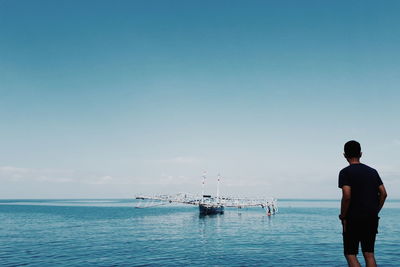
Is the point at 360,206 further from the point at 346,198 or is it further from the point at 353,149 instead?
the point at 353,149

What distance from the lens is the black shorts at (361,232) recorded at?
4621 mm

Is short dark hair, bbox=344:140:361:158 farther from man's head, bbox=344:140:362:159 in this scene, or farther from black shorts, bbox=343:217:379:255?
black shorts, bbox=343:217:379:255

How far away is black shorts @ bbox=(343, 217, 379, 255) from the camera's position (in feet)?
15.2

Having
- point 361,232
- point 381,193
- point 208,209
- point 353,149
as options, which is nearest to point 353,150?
point 353,149

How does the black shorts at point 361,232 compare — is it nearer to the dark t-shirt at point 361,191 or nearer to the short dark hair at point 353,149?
the dark t-shirt at point 361,191

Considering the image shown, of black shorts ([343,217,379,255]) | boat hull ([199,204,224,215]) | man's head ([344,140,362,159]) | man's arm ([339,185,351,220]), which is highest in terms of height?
man's head ([344,140,362,159])

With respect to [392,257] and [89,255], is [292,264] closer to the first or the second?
[392,257]

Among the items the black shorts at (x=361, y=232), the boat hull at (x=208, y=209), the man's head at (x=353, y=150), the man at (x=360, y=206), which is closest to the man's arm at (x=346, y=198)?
the man at (x=360, y=206)

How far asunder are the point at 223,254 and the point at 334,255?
10.1 meters

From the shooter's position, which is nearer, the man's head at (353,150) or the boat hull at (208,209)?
the man's head at (353,150)

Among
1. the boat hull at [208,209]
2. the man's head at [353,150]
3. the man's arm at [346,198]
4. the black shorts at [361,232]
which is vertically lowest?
the boat hull at [208,209]

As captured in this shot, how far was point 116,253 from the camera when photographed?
29344mm

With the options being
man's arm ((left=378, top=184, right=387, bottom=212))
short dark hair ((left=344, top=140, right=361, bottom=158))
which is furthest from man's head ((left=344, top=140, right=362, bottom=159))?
man's arm ((left=378, top=184, right=387, bottom=212))

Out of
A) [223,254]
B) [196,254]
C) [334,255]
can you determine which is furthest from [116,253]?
[334,255]
